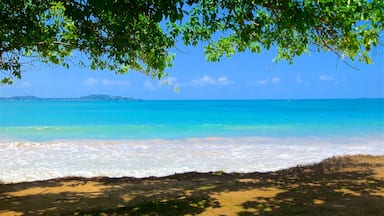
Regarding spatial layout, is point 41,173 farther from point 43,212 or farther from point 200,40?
point 200,40

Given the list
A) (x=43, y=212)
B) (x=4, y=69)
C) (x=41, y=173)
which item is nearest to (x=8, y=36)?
(x=4, y=69)

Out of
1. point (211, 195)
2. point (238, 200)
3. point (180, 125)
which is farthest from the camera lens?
point (180, 125)

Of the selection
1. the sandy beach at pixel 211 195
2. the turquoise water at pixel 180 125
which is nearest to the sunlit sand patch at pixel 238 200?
the sandy beach at pixel 211 195

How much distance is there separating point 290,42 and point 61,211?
15.5 ft

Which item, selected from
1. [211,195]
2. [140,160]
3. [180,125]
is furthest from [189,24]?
[180,125]

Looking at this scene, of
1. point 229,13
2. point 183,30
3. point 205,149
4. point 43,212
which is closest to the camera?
point 229,13

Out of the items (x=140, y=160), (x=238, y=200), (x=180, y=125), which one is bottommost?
(x=238, y=200)

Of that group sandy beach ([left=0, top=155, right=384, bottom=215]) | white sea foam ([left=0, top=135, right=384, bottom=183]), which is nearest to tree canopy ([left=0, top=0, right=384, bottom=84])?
sandy beach ([left=0, top=155, right=384, bottom=215])

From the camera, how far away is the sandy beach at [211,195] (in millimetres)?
6023

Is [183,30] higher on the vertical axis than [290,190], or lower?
higher

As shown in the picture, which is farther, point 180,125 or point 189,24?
point 180,125

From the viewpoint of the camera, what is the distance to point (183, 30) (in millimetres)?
7035

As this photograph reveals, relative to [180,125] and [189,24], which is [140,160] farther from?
[180,125]

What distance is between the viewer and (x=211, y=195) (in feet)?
22.8
